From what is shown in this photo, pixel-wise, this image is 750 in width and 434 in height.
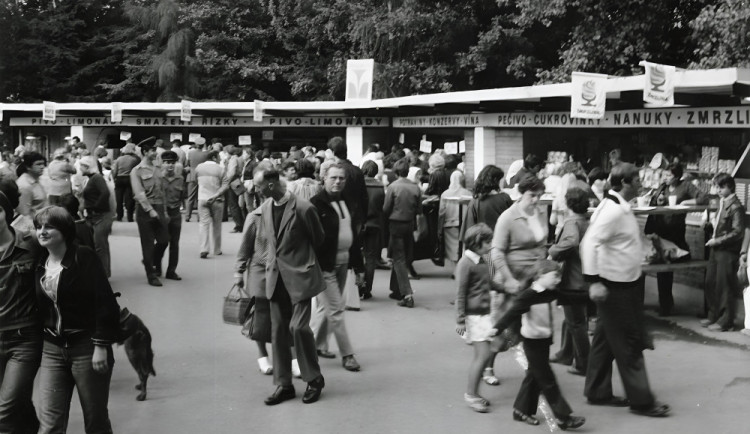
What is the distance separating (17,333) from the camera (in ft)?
18.0

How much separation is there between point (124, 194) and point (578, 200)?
14115 millimetres

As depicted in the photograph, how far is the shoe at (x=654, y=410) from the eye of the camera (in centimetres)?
698

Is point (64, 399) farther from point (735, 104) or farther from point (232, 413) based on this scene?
point (735, 104)

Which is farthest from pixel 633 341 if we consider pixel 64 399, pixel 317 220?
pixel 64 399

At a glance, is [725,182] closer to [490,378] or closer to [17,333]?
[490,378]

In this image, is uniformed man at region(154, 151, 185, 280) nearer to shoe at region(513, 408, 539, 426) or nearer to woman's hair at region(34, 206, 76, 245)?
shoe at region(513, 408, 539, 426)

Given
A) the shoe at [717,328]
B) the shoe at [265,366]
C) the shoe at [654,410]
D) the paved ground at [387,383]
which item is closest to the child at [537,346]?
the paved ground at [387,383]

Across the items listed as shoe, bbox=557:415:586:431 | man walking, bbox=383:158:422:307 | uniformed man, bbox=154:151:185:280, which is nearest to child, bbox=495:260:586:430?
shoe, bbox=557:415:586:431

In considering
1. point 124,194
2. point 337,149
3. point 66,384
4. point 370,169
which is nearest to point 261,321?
point 66,384

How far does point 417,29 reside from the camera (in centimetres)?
2759

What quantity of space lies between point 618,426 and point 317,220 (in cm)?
267

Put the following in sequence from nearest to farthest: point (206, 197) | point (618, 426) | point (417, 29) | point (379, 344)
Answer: point (618, 426) < point (379, 344) < point (206, 197) < point (417, 29)

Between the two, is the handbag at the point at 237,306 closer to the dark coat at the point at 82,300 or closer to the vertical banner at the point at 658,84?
the dark coat at the point at 82,300

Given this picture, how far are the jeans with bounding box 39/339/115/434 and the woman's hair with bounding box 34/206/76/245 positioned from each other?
23.7 inches
